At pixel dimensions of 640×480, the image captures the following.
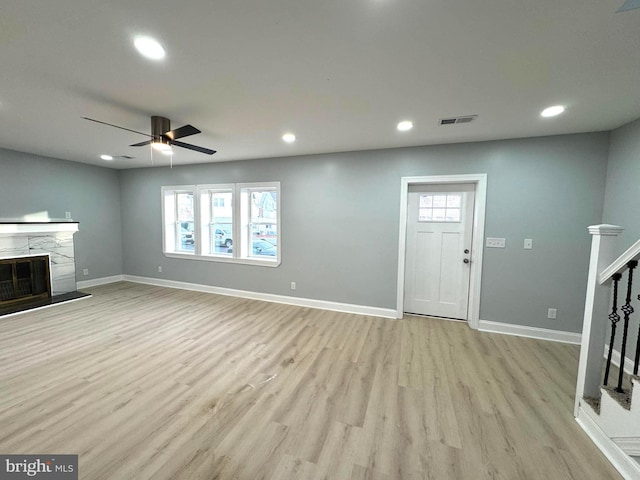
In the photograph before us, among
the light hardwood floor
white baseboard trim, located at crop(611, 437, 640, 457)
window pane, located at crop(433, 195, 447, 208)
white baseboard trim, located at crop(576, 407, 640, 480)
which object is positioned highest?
window pane, located at crop(433, 195, 447, 208)

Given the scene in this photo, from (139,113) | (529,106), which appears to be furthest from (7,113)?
(529,106)

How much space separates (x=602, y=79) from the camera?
1880 mm

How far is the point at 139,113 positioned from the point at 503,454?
13.8 ft

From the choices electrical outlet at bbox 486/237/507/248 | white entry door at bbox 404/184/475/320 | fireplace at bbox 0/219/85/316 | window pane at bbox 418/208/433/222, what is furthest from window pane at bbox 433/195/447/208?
fireplace at bbox 0/219/85/316

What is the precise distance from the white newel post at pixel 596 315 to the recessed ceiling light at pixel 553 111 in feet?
4.19

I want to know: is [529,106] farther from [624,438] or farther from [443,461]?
[443,461]

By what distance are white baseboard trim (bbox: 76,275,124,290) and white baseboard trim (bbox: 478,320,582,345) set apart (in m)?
7.35

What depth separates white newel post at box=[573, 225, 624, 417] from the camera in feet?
5.96

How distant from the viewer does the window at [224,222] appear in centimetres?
474

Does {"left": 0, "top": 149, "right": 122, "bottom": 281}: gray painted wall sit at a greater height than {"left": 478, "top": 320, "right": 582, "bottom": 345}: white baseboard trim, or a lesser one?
greater

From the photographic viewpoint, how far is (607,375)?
6.05 ft

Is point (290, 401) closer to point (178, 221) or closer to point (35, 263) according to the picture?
point (178, 221)

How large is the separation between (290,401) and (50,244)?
5395 millimetres

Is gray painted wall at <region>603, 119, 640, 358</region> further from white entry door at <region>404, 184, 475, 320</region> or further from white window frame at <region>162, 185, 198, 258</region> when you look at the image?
white window frame at <region>162, 185, 198, 258</region>
